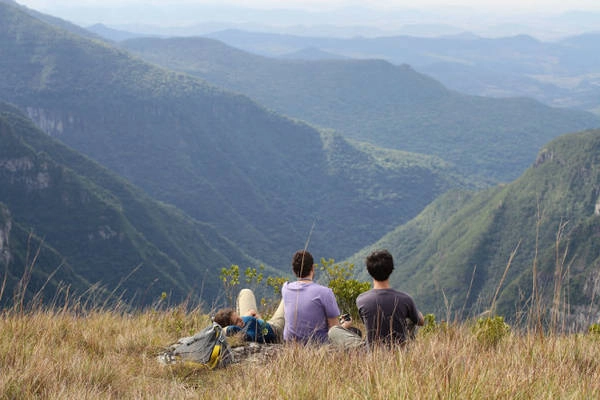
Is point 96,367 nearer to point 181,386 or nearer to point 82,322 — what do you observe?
point 181,386

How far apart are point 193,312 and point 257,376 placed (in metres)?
5.15

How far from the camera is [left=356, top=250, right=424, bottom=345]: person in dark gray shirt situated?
7684 millimetres

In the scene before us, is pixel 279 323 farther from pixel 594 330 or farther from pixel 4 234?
pixel 4 234

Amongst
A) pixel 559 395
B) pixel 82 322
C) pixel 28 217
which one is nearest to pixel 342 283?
pixel 82 322

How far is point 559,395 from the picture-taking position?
14.6 ft

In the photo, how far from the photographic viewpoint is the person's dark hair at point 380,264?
7.70 m

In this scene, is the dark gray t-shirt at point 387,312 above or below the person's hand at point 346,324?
above

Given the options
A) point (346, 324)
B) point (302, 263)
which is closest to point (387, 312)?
point (346, 324)

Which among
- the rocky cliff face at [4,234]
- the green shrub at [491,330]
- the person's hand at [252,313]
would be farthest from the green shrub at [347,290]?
the rocky cliff face at [4,234]

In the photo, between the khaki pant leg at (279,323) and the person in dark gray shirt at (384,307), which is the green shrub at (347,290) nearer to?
the khaki pant leg at (279,323)

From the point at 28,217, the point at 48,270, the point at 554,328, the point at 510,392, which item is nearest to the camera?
the point at 510,392

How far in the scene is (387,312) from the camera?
303 inches

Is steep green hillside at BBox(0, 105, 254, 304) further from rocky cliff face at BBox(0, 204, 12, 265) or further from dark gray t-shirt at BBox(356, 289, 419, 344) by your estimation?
dark gray t-shirt at BBox(356, 289, 419, 344)

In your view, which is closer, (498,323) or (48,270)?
(498,323)
